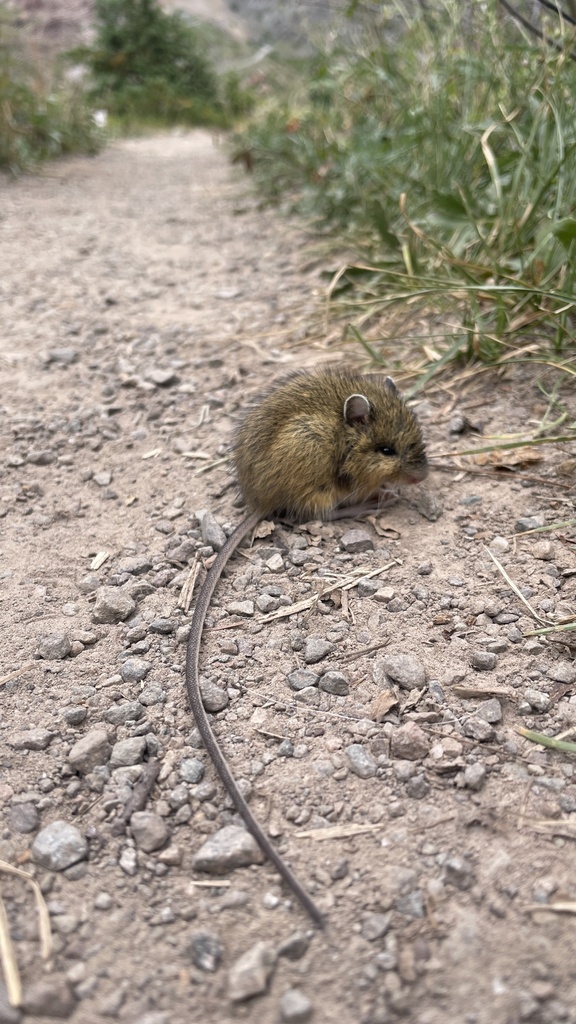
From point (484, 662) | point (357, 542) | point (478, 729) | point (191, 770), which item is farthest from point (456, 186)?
point (191, 770)

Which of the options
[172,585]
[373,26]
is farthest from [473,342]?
[373,26]

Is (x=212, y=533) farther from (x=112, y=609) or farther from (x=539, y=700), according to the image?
(x=539, y=700)

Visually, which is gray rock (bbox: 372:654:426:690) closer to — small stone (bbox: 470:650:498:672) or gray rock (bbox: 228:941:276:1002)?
small stone (bbox: 470:650:498:672)

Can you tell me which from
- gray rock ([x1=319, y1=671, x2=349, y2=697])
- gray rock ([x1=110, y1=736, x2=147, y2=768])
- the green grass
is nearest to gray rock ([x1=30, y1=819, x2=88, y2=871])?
gray rock ([x1=110, y1=736, x2=147, y2=768])

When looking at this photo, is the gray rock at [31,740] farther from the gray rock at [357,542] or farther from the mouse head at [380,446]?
the mouse head at [380,446]

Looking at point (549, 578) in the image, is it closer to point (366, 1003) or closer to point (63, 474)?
point (366, 1003)
